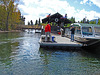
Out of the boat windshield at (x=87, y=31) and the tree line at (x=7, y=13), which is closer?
the boat windshield at (x=87, y=31)

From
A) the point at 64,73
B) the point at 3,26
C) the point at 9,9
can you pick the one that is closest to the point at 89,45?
the point at 64,73

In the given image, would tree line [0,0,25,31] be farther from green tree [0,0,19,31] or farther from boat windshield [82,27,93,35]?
boat windshield [82,27,93,35]

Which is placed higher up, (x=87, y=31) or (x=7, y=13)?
(x=7, y=13)

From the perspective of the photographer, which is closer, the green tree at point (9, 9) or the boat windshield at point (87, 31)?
the boat windshield at point (87, 31)

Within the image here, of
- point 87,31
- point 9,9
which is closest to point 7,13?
point 9,9

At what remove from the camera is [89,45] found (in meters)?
11.8

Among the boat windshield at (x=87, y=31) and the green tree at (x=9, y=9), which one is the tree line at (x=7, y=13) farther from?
the boat windshield at (x=87, y=31)

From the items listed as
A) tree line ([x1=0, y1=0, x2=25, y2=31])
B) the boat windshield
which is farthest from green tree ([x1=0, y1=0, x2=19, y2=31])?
the boat windshield

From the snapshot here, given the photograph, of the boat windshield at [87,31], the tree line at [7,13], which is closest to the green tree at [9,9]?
the tree line at [7,13]

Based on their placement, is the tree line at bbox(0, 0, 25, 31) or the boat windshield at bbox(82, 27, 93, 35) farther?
the tree line at bbox(0, 0, 25, 31)

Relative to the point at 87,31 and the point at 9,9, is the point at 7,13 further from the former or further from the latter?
the point at 87,31

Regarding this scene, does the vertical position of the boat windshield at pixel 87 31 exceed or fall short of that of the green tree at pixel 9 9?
it falls short

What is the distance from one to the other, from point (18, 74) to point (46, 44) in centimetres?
606

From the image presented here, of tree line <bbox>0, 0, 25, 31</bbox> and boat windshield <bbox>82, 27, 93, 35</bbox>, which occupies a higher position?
tree line <bbox>0, 0, 25, 31</bbox>
